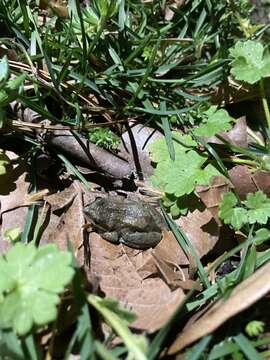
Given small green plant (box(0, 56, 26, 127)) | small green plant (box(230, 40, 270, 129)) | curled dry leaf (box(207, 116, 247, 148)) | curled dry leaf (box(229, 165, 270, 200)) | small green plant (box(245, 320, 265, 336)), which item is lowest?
small green plant (box(245, 320, 265, 336))

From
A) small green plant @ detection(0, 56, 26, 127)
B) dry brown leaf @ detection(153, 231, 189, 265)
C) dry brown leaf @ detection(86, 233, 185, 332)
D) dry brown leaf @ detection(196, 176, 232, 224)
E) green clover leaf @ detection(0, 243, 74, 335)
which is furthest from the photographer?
dry brown leaf @ detection(196, 176, 232, 224)

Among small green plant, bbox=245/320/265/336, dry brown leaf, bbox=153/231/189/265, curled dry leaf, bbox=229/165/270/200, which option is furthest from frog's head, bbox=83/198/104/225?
small green plant, bbox=245/320/265/336

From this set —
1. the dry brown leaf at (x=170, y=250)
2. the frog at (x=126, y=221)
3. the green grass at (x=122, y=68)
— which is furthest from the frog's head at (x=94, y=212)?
the dry brown leaf at (x=170, y=250)

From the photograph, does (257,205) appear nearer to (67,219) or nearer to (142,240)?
(142,240)

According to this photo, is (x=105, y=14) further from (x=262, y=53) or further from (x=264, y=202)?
(x=264, y=202)

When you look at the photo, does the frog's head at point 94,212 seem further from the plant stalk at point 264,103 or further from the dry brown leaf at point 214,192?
the plant stalk at point 264,103

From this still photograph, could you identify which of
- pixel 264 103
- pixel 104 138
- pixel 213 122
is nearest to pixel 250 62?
pixel 264 103

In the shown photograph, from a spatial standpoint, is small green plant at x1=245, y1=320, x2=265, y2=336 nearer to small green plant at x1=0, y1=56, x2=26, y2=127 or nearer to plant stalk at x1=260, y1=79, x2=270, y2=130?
plant stalk at x1=260, y1=79, x2=270, y2=130
